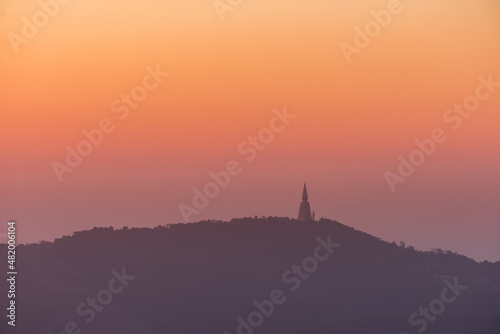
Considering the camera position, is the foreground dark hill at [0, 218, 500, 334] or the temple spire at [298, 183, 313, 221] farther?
the foreground dark hill at [0, 218, 500, 334]

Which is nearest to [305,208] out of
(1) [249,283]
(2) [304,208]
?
(2) [304,208]

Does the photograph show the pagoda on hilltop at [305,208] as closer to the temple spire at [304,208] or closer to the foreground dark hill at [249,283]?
the temple spire at [304,208]

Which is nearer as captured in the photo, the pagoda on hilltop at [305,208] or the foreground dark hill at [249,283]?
the pagoda on hilltop at [305,208]

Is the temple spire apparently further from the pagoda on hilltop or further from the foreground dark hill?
the foreground dark hill

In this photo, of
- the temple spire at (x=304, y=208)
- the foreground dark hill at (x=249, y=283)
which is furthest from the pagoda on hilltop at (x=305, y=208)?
the foreground dark hill at (x=249, y=283)

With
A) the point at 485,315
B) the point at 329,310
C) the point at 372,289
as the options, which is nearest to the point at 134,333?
the point at 329,310

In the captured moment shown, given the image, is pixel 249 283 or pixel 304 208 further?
pixel 249 283

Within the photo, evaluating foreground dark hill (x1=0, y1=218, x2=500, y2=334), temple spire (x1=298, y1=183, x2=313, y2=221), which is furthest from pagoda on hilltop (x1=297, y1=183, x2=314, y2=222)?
foreground dark hill (x1=0, y1=218, x2=500, y2=334)

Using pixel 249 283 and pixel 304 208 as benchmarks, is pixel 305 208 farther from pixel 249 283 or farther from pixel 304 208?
pixel 249 283
